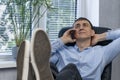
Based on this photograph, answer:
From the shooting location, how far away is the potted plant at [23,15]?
247 centimetres

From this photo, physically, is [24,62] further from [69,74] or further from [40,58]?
[69,74]

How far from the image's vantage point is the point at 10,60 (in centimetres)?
256

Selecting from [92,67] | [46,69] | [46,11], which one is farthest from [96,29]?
[46,69]

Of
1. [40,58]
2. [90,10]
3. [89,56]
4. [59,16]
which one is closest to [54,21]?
[59,16]

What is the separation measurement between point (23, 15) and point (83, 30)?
0.60 m

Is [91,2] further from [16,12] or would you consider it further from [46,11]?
[16,12]

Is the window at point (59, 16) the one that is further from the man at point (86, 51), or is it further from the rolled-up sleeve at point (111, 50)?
the rolled-up sleeve at point (111, 50)

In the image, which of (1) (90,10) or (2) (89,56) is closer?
(2) (89,56)

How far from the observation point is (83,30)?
7.52 ft

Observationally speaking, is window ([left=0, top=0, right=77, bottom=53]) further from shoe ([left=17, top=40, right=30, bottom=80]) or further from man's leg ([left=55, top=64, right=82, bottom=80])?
man's leg ([left=55, top=64, right=82, bottom=80])

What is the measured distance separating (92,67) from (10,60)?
0.84 m

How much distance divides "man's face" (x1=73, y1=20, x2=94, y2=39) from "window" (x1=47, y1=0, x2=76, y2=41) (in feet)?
1.59

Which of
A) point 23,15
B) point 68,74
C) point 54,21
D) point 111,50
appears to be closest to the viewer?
point 68,74

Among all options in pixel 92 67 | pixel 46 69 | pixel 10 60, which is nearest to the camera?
pixel 46 69
